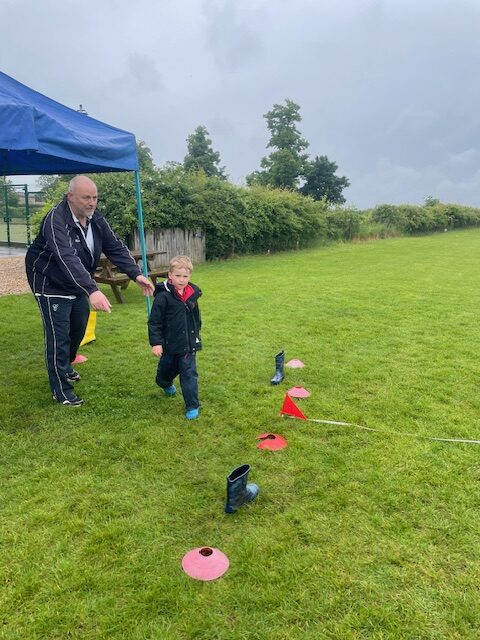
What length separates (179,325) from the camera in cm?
390

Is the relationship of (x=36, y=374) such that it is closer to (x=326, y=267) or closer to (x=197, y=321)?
(x=197, y=321)

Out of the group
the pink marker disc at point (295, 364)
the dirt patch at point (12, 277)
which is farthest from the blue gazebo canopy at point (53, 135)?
the dirt patch at point (12, 277)

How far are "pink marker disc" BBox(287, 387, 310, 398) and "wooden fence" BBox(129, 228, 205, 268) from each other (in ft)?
31.2

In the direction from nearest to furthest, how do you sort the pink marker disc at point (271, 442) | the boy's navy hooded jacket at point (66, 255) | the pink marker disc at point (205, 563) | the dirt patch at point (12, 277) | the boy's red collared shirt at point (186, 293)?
the pink marker disc at point (205, 563), the pink marker disc at point (271, 442), the boy's navy hooded jacket at point (66, 255), the boy's red collared shirt at point (186, 293), the dirt patch at point (12, 277)

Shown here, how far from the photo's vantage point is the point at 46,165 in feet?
20.3

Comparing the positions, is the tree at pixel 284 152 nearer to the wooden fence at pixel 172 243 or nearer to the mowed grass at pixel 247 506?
the wooden fence at pixel 172 243

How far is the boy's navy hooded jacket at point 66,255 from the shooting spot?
366 cm

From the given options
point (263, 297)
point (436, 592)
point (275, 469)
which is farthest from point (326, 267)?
point (436, 592)

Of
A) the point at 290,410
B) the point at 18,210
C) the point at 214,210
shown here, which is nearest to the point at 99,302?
the point at 290,410

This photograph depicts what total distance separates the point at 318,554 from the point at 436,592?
0.55 metres

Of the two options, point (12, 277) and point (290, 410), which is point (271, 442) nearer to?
point (290, 410)

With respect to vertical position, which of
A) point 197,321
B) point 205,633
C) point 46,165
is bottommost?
point 205,633

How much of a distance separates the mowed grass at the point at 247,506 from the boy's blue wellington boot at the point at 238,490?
0.07m

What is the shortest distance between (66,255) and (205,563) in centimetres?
239
